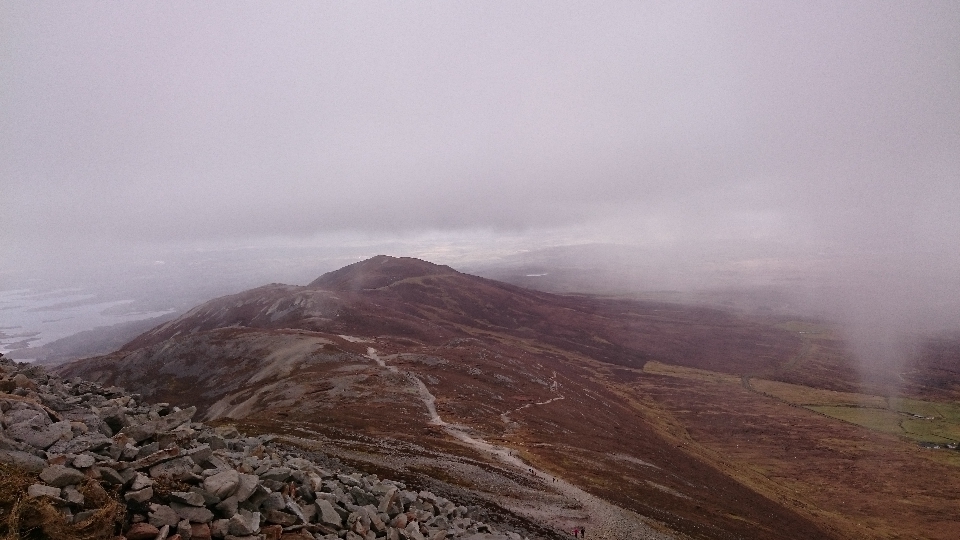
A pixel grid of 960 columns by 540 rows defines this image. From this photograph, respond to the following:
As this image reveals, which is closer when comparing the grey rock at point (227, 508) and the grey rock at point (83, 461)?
the grey rock at point (83, 461)

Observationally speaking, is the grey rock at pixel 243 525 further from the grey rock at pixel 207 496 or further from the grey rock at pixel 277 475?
the grey rock at pixel 277 475

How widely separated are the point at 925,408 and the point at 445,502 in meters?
232

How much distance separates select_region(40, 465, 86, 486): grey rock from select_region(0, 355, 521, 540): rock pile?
0.08ft

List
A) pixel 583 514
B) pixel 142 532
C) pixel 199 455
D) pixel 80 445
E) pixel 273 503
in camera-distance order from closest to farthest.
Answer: pixel 142 532 < pixel 80 445 < pixel 273 503 < pixel 199 455 < pixel 583 514

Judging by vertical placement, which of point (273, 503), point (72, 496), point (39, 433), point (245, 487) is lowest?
point (273, 503)

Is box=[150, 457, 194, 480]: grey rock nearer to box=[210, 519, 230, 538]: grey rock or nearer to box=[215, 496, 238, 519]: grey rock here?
box=[215, 496, 238, 519]: grey rock

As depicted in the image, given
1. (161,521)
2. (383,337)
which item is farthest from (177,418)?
(383,337)

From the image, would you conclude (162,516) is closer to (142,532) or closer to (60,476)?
(142,532)

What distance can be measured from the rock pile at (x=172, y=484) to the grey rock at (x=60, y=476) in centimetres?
3

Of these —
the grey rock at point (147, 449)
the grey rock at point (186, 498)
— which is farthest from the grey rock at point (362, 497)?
the grey rock at point (147, 449)

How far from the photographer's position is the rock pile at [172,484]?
14.7 metres

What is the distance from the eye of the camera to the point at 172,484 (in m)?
16.5

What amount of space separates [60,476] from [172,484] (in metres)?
3.32

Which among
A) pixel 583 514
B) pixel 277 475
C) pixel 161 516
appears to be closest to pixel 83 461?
pixel 161 516
